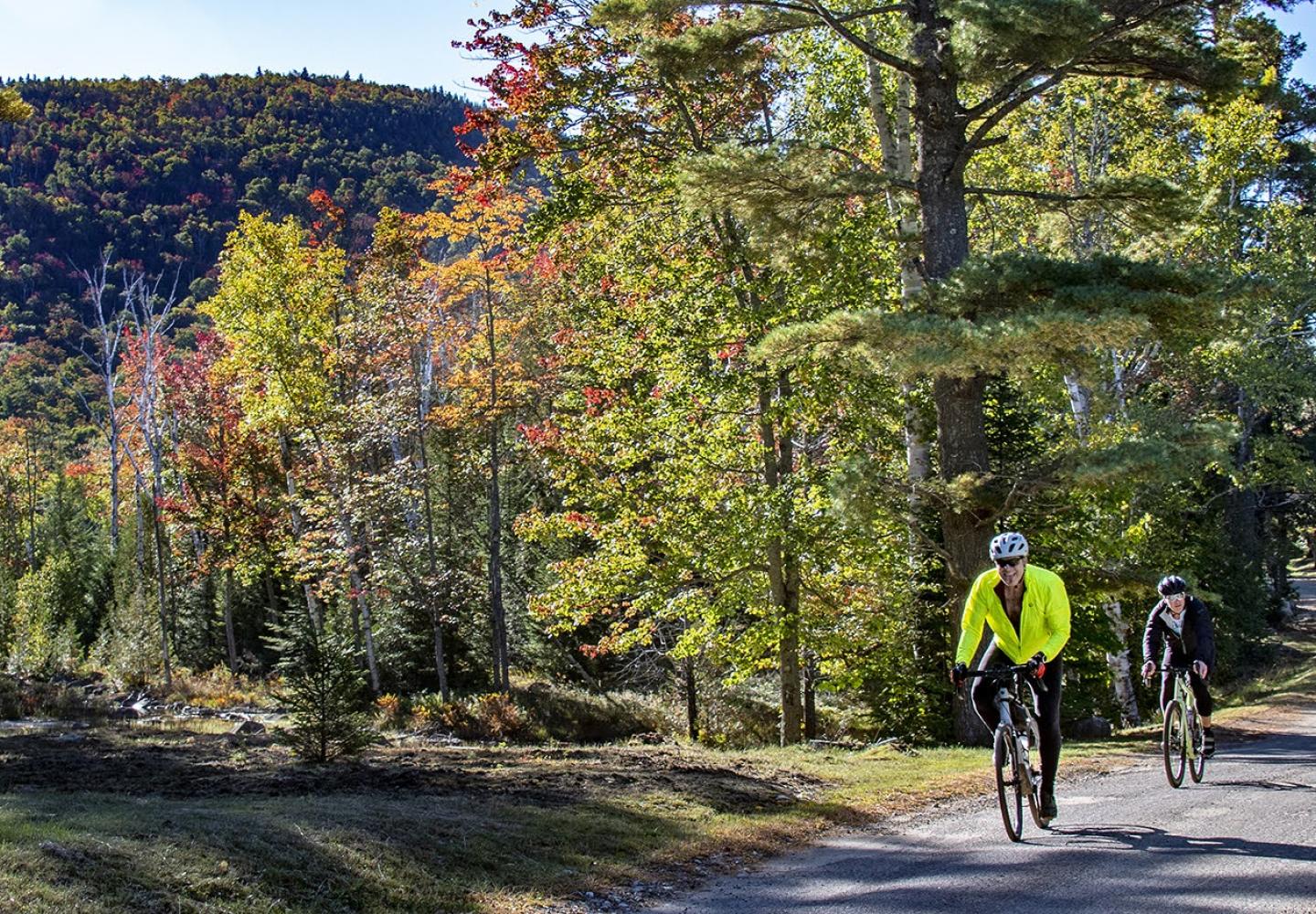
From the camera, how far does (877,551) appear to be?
1538 centimetres

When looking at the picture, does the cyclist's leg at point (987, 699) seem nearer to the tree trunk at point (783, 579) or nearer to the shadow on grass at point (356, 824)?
the shadow on grass at point (356, 824)

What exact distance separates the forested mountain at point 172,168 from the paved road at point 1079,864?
97.2m

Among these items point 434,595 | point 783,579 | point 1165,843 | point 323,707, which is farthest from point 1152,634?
point 434,595

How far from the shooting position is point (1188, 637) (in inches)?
358

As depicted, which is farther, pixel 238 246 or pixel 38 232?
pixel 38 232

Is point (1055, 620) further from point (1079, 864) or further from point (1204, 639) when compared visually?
point (1204, 639)

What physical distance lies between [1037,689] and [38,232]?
12691cm

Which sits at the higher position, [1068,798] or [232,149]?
[232,149]

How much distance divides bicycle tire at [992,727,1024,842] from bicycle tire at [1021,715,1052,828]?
74 mm

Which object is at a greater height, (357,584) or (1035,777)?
(357,584)

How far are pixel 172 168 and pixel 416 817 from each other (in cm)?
13243

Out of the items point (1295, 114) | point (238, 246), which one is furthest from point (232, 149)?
point (1295, 114)

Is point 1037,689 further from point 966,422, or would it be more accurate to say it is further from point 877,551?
point 877,551

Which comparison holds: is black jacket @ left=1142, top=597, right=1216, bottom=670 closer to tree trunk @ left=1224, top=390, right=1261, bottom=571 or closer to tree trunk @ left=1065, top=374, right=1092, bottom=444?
tree trunk @ left=1065, top=374, right=1092, bottom=444
